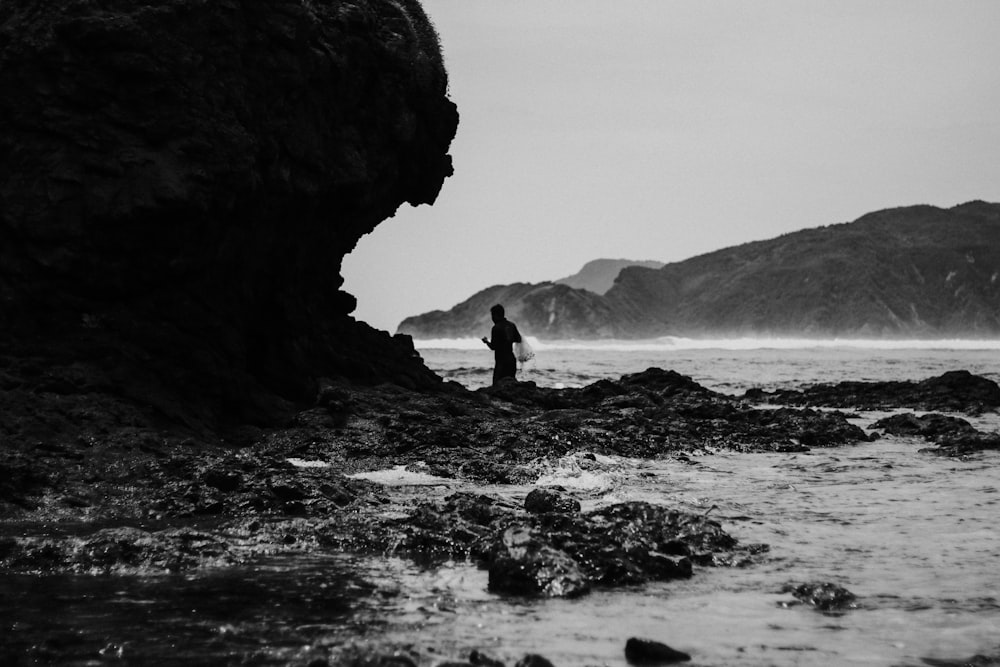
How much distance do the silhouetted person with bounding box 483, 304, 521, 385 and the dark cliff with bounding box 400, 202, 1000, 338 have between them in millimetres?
111348

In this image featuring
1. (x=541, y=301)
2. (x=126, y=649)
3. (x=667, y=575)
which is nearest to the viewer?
(x=126, y=649)

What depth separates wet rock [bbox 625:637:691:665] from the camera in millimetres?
4633

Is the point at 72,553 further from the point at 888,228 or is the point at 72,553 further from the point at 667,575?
the point at 888,228

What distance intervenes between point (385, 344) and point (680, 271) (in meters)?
160

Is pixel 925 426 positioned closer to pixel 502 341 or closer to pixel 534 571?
pixel 502 341

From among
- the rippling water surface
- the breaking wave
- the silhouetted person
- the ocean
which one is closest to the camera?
the rippling water surface

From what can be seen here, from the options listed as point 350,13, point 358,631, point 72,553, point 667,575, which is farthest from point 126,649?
point 350,13

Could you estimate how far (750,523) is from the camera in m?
8.43

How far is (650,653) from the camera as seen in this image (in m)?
4.65

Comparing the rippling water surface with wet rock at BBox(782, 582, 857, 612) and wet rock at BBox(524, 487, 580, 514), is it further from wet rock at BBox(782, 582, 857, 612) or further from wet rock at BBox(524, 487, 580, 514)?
wet rock at BBox(524, 487, 580, 514)

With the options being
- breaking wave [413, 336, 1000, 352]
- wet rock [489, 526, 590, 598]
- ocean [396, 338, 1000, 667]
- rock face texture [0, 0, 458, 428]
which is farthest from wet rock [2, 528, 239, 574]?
breaking wave [413, 336, 1000, 352]

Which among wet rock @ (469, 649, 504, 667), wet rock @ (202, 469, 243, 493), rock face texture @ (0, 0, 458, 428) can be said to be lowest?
wet rock @ (469, 649, 504, 667)

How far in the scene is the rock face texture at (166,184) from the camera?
36.7ft

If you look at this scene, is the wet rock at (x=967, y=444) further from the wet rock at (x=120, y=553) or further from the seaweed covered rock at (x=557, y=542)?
the wet rock at (x=120, y=553)
